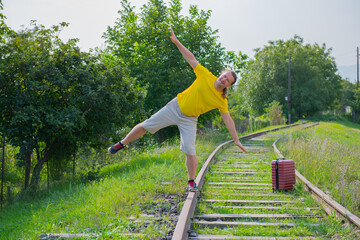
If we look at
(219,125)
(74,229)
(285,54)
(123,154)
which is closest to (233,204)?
(74,229)

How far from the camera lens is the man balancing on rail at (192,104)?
514 centimetres

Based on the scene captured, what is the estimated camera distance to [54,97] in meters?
9.43

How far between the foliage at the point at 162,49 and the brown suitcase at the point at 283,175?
11.9m

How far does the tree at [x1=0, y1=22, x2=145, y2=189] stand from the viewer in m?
8.70

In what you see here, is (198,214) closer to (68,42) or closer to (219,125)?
(68,42)

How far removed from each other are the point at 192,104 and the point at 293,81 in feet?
158

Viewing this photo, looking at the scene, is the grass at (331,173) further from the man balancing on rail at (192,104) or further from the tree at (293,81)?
the tree at (293,81)

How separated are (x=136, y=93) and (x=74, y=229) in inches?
295

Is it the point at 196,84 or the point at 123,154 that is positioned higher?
the point at 196,84

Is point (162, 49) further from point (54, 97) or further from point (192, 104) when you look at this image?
point (192, 104)

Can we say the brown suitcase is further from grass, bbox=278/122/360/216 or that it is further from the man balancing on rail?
the man balancing on rail

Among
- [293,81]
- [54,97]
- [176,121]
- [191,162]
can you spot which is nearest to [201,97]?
[176,121]

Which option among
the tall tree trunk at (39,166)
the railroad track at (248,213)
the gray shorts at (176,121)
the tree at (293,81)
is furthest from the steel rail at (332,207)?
the tree at (293,81)

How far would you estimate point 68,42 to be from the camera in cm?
1000
